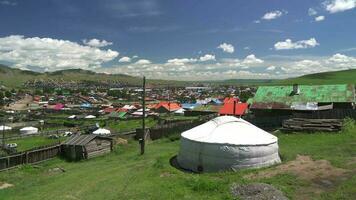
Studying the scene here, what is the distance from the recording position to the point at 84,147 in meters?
31.6

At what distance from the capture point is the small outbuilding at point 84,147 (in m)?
31.8

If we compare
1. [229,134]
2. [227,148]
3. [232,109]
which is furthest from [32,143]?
[227,148]

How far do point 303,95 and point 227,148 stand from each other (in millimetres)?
24301

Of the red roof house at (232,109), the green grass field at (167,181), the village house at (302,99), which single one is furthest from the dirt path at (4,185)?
the red roof house at (232,109)

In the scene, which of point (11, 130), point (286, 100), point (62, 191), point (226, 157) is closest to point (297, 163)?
point (226, 157)

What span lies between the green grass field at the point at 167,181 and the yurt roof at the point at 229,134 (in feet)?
5.69

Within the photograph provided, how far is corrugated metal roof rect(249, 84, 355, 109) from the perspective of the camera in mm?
39812

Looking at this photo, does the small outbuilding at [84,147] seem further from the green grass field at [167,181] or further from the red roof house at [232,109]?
the red roof house at [232,109]

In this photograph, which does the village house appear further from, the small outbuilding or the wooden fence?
the wooden fence

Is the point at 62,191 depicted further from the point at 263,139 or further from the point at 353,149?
the point at 353,149

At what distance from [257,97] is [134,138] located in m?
14.1

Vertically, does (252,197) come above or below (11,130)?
above

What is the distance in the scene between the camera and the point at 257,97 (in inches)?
1721

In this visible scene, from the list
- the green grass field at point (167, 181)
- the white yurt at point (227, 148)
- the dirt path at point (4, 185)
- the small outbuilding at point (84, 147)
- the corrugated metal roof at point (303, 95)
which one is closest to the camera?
the green grass field at point (167, 181)
